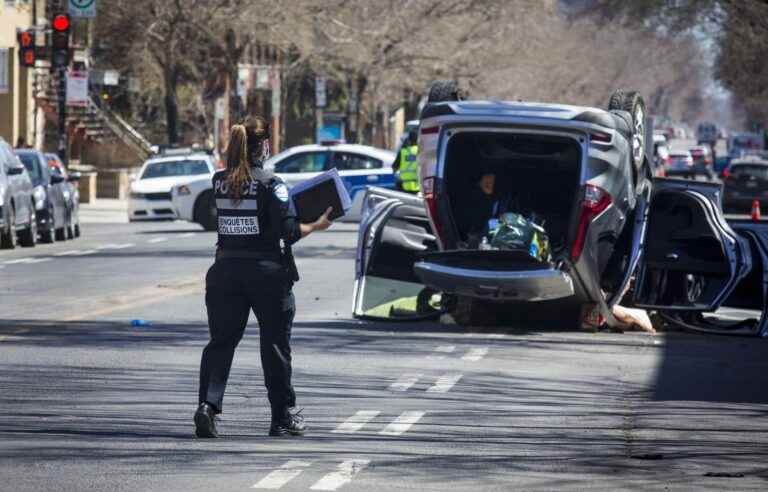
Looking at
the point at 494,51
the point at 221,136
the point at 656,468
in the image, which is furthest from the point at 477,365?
the point at 221,136

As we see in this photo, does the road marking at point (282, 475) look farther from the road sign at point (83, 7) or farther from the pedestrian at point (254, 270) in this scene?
the road sign at point (83, 7)

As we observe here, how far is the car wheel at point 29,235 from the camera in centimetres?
3094

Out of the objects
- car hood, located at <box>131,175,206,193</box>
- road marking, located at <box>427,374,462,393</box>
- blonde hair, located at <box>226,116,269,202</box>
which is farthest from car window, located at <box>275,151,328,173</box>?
blonde hair, located at <box>226,116,269,202</box>

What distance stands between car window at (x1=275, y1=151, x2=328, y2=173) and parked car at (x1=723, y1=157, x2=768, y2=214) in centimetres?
1990

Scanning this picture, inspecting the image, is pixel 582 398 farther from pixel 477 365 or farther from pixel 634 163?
pixel 634 163

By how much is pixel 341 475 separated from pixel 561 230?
9.17m

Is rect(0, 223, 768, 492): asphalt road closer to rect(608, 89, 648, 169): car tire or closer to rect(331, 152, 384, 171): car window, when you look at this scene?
rect(608, 89, 648, 169): car tire

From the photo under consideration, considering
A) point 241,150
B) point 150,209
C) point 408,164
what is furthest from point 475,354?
point 150,209

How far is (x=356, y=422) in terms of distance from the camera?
1081 cm

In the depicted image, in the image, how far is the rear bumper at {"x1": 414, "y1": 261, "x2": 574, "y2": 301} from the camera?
16.1 metres

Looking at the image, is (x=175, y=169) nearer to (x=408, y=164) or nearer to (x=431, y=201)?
(x=408, y=164)

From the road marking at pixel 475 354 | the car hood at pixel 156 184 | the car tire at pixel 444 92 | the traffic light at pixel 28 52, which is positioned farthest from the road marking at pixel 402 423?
the traffic light at pixel 28 52

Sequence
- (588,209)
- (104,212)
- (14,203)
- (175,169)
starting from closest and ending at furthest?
1. (588,209)
2. (14,203)
3. (175,169)
4. (104,212)

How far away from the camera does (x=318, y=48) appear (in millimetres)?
56844
